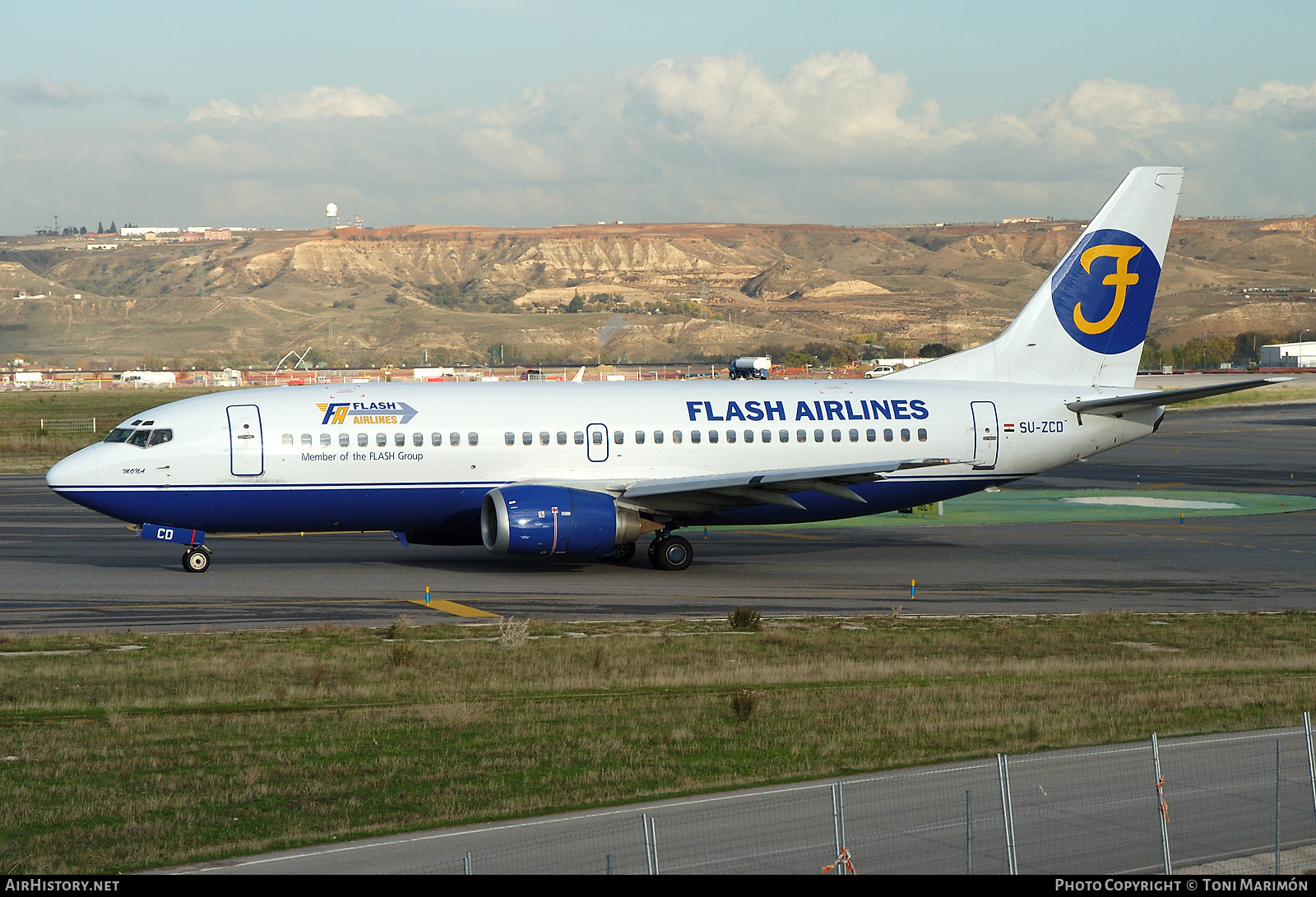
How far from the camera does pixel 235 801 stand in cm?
1472

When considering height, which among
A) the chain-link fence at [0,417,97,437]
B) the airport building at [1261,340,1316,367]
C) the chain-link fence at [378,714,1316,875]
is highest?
the airport building at [1261,340,1316,367]

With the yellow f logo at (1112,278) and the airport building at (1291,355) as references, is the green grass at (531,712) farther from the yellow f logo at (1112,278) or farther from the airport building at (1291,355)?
the airport building at (1291,355)

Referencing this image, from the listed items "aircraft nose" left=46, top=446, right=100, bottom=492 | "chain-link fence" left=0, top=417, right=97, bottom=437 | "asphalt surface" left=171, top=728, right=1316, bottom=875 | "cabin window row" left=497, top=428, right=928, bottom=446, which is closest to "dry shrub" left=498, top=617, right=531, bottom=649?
"cabin window row" left=497, top=428, right=928, bottom=446

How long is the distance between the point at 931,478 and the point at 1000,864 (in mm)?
25362

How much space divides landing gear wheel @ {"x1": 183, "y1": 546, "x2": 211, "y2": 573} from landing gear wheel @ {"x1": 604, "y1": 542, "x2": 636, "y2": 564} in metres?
Result: 10.8

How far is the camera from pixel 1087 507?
47906 millimetres

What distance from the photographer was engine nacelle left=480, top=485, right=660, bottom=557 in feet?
104

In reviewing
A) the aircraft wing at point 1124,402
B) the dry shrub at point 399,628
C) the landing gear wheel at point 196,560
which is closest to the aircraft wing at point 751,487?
the aircraft wing at point 1124,402

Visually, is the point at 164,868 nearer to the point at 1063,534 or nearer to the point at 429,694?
the point at 429,694

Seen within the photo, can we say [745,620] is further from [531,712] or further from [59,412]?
[59,412]

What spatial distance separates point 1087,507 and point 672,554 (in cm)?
2048

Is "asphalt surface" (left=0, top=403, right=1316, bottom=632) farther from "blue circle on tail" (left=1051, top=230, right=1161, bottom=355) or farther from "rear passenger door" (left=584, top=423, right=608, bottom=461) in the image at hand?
"blue circle on tail" (left=1051, top=230, right=1161, bottom=355)

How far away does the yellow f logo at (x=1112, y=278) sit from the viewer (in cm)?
3838

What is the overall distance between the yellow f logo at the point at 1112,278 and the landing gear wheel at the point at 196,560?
25.9m
